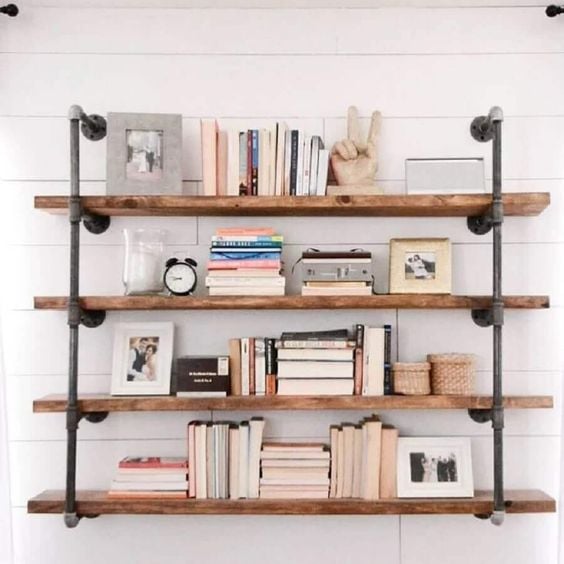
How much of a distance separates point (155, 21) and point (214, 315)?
999 mm

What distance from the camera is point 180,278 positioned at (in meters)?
2.12

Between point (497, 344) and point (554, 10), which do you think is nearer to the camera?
point (497, 344)

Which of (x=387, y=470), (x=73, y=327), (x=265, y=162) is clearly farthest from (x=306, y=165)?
(x=387, y=470)

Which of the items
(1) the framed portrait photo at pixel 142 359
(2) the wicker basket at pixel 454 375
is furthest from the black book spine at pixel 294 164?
(2) the wicker basket at pixel 454 375

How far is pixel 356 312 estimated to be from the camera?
7.35ft

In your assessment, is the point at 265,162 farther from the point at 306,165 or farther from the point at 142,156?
the point at 142,156

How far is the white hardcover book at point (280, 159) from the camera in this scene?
2.10m

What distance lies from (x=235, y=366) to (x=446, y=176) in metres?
0.90

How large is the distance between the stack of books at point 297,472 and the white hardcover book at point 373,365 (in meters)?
0.25

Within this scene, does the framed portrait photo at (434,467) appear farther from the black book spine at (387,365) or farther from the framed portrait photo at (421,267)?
the framed portrait photo at (421,267)

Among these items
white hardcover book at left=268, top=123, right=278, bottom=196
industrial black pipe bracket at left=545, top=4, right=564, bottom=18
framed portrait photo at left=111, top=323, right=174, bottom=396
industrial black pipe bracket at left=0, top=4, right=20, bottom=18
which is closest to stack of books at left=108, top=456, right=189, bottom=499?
framed portrait photo at left=111, top=323, right=174, bottom=396

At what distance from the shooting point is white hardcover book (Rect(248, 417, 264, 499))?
6.90ft

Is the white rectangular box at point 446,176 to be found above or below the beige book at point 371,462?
above

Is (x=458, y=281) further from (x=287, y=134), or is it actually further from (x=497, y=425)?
(x=287, y=134)
